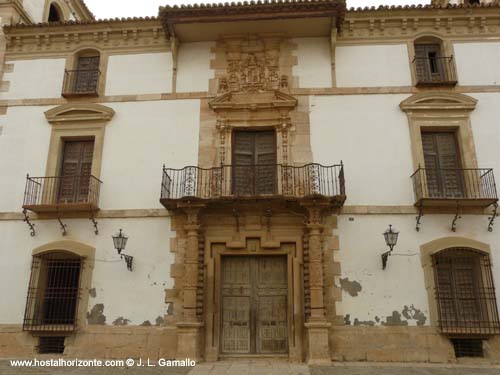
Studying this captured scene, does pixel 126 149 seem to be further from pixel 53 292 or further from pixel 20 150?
pixel 53 292

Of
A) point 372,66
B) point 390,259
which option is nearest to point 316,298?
point 390,259

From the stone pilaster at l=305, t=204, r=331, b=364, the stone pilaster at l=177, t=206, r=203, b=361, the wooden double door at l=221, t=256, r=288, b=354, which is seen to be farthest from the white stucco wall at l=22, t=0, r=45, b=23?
the stone pilaster at l=305, t=204, r=331, b=364

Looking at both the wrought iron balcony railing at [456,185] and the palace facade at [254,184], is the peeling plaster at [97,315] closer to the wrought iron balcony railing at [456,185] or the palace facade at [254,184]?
the palace facade at [254,184]

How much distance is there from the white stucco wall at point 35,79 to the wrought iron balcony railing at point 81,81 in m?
0.18

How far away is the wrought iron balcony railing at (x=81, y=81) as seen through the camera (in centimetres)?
1162

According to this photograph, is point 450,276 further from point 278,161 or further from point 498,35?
point 498,35

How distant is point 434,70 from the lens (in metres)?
11.3

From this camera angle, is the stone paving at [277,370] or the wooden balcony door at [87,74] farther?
the wooden balcony door at [87,74]

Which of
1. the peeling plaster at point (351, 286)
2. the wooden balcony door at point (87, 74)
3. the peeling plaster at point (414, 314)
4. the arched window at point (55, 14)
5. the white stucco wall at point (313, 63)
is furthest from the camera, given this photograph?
the arched window at point (55, 14)

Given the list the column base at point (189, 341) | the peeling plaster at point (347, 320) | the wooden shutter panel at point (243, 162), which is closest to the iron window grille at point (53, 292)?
the column base at point (189, 341)

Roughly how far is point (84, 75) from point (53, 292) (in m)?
5.72

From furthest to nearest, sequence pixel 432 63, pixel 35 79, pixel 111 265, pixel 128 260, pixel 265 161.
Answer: pixel 35 79
pixel 432 63
pixel 265 161
pixel 111 265
pixel 128 260

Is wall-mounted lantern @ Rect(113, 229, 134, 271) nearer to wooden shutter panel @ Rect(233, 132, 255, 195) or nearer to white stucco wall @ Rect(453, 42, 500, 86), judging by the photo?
wooden shutter panel @ Rect(233, 132, 255, 195)

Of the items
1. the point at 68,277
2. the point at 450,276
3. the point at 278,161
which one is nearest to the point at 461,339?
the point at 450,276
